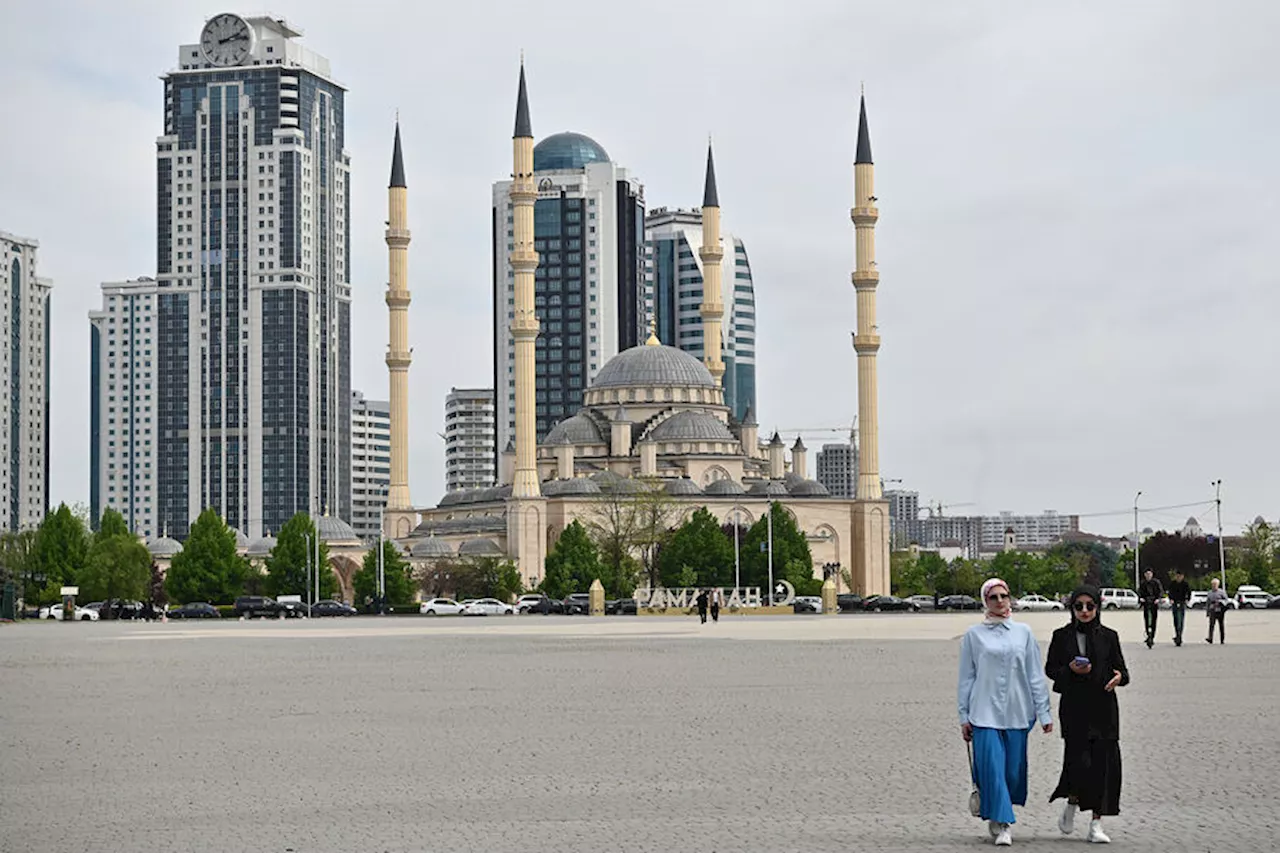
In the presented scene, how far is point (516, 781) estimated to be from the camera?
43.4ft

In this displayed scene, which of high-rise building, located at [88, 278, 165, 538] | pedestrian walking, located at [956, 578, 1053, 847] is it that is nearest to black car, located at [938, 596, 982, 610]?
pedestrian walking, located at [956, 578, 1053, 847]

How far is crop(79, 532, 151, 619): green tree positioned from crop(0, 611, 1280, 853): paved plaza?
6567 centimetres

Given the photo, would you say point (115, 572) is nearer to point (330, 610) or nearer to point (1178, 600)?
point (330, 610)

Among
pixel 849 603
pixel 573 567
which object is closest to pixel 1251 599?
pixel 849 603

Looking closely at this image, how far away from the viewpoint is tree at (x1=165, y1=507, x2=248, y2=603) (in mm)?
93062

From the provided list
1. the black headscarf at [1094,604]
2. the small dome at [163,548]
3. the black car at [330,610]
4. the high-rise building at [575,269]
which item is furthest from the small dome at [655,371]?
the black headscarf at [1094,604]

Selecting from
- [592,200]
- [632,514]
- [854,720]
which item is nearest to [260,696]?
[854,720]

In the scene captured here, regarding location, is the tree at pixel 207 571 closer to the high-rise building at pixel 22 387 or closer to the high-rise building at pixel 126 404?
the high-rise building at pixel 22 387

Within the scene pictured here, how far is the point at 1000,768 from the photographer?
1067 cm

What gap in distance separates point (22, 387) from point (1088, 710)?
150336 millimetres

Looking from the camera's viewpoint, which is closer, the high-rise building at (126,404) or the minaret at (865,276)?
the minaret at (865,276)

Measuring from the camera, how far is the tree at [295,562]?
95.0m

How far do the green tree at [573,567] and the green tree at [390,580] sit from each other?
6547mm

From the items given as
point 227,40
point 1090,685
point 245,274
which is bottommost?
point 1090,685
